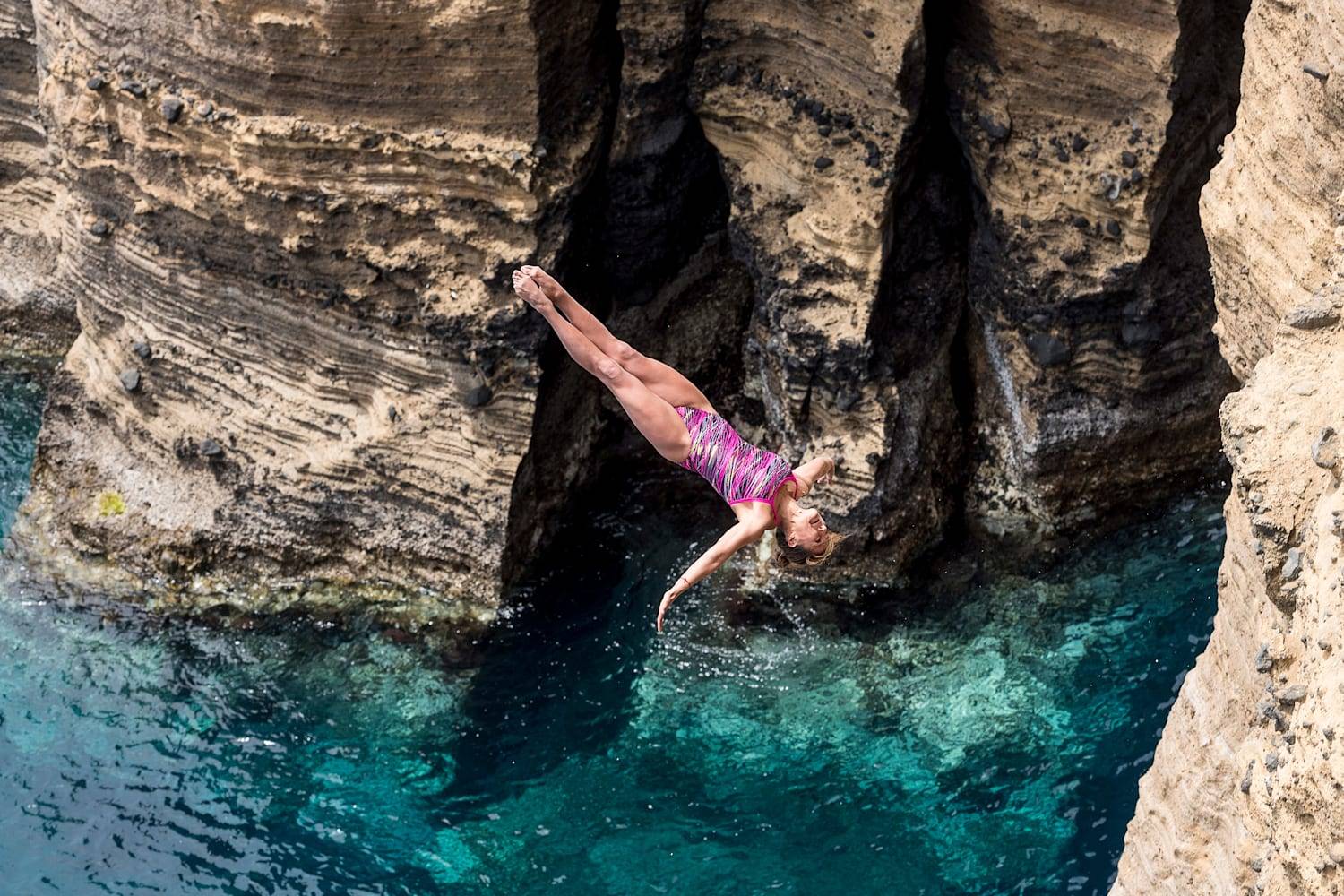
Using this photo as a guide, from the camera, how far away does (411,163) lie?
905cm

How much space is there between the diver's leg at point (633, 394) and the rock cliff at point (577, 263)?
1585mm

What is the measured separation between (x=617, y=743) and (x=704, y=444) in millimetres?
2246

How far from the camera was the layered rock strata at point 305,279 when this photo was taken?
8.86 meters

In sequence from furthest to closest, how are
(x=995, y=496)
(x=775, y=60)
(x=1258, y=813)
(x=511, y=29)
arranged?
1. (x=995, y=496)
2. (x=775, y=60)
3. (x=511, y=29)
4. (x=1258, y=813)

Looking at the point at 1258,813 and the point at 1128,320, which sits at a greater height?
the point at 1128,320

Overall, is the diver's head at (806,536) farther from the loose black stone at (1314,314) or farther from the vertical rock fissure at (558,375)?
the loose black stone at (1314,314)

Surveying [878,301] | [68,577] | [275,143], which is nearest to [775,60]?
[878,301]

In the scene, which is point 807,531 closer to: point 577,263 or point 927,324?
point 927,324

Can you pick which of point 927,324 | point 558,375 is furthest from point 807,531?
point 558,375

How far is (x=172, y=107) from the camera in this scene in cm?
920

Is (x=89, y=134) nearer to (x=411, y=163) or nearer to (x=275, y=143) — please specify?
(x=275, y=143)

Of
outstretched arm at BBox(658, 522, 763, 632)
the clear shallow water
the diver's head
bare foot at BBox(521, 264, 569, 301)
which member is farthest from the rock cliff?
outstretched arm at BBox(658, 522, 763, 632)

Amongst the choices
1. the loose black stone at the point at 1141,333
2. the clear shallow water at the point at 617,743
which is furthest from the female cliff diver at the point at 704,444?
the loose black stone at the point at 1141,333

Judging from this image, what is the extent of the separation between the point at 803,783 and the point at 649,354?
2.95m
